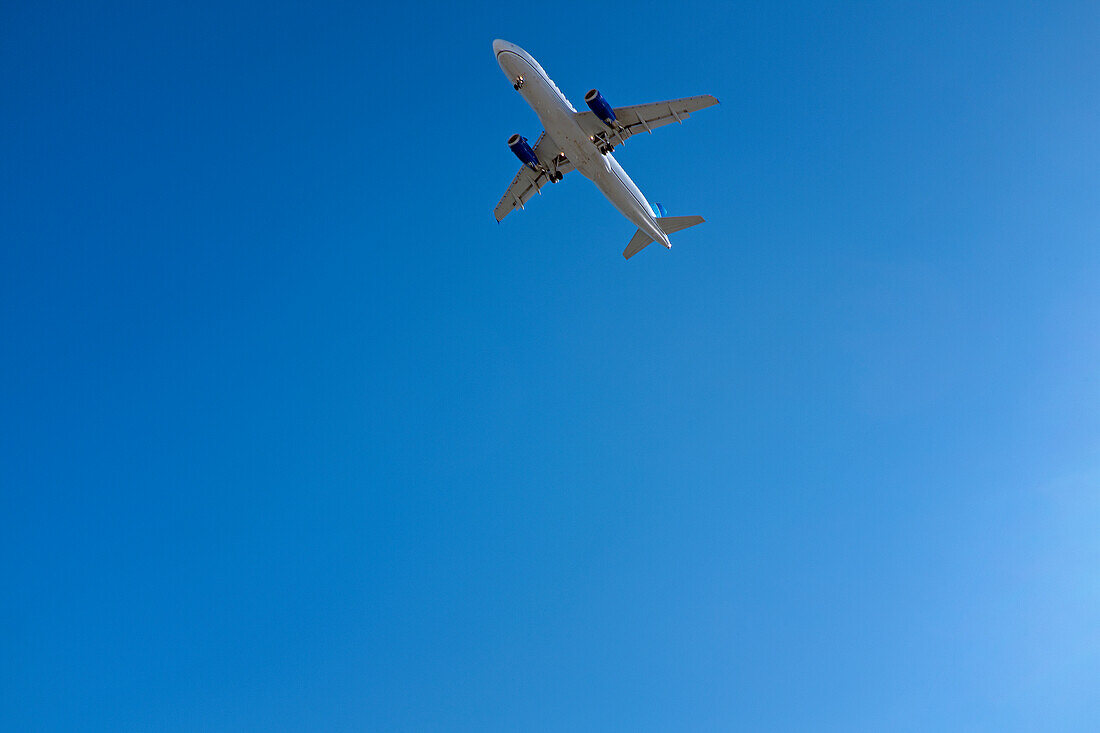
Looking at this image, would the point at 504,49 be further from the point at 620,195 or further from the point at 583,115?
the point at 620,195

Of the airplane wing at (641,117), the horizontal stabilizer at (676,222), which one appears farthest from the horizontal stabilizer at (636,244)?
the airplane wing at (641,117)

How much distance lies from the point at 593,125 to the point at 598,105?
4.91 feet

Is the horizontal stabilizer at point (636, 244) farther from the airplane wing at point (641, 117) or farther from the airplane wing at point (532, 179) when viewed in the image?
the airplane wing at point (641, 117)

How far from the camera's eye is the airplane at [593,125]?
5269cm

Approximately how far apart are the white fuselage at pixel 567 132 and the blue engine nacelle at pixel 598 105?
50.5 inches

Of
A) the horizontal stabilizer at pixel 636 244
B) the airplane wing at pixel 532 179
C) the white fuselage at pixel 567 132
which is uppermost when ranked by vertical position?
the airplane wing at pixel 532 179

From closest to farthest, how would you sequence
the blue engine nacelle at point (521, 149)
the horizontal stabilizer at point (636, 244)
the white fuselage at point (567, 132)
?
the white fuselage at point (567, 132) → the blue engine nacelle at point (521, 149) → the horizontal stabilizer at point (636, 244)

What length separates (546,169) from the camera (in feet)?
205

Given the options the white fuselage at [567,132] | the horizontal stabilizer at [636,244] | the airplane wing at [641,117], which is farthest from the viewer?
the horizontal stabilizer at [636,244]

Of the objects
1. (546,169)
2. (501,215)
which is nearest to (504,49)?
(546,169)

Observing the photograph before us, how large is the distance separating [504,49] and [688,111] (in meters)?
13.4

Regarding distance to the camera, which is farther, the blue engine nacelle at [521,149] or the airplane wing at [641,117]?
the blue engine nacelle at [521,149]

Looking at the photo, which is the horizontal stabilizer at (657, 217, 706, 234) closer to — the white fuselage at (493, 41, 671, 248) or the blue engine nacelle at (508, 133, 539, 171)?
the white fuselage at (493, 41, 671, 248)

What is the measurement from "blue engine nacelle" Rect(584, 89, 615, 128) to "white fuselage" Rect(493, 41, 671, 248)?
1.28 meters
